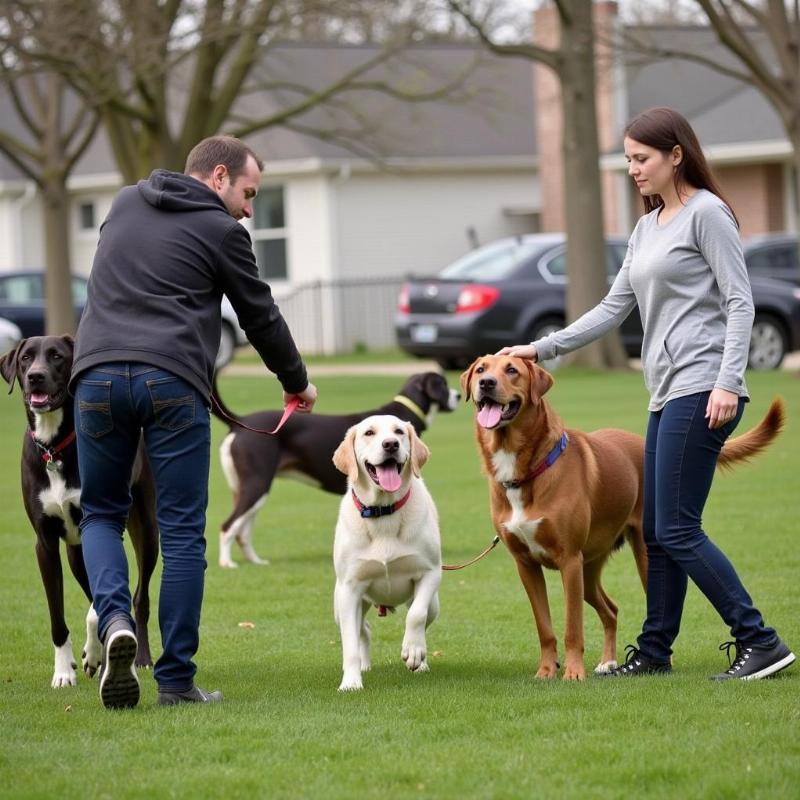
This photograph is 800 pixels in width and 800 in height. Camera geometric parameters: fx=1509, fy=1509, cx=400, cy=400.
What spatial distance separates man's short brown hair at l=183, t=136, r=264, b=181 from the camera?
19.5 ft

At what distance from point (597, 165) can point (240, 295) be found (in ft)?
56.9

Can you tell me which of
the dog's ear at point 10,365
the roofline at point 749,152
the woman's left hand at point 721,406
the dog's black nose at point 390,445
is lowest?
the dog's black nose at point 390,445

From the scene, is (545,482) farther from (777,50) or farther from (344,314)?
(344,314)

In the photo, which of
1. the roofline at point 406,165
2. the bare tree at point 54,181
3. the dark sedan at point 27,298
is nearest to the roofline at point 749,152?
the roofline at point 406,165

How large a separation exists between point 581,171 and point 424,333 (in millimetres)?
3362

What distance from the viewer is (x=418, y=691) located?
6.21 m

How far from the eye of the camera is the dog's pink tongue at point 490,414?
6.37m

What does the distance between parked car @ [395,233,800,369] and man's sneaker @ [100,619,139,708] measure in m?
16.3

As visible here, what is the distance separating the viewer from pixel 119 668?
567 centimetres

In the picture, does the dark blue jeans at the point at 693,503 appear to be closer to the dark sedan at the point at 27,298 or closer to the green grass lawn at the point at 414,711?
the green grass lawn at the point at 414,711

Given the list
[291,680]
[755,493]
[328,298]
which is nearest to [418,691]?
[291,680]

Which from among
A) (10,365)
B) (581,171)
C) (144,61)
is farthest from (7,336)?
(10,365)

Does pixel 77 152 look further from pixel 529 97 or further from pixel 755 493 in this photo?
pixel 755 493

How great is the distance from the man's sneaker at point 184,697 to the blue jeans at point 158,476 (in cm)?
3
